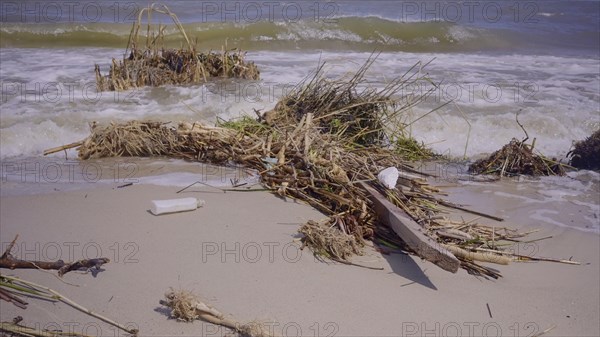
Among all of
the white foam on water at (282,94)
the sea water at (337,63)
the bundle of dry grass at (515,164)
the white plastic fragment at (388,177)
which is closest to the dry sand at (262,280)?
the white plastic fragment at (388,177)

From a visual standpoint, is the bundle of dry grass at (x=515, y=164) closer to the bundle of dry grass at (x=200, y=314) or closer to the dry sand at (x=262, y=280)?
the dry sand at (x=262, y=280)

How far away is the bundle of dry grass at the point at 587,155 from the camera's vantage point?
5733 millimetres

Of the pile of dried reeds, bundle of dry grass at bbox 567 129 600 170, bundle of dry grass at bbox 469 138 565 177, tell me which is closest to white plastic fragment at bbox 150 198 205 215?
the pile of dried reeds

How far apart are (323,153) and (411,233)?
1165mm

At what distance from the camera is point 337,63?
1108 cm

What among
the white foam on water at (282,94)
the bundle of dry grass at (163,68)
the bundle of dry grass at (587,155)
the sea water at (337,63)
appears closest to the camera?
the bundle of dry grass at (587,155)

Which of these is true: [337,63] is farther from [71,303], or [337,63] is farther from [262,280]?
[71,303]

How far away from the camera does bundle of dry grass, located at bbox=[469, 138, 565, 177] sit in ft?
17.8

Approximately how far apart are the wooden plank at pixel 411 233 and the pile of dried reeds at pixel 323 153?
0.23ft

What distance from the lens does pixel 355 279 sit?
10.3 feet

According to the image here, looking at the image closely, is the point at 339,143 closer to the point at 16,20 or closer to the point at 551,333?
the point at 551,333

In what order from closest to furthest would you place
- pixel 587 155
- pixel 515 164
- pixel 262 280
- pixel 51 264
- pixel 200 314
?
pixel 200 314
pixel 51 264
pixel 262 280
pixel 515 164
pixel 587 155

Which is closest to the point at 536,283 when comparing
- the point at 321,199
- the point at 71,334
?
the point at 321,199

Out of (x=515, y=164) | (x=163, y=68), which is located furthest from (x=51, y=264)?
(x=163, y=68)
